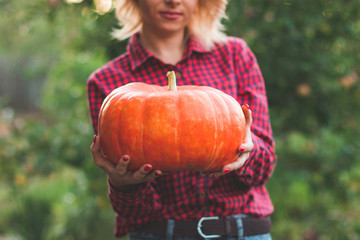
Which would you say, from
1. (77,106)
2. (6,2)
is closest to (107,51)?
(77,106)

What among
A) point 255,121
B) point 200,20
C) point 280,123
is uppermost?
point 200,20

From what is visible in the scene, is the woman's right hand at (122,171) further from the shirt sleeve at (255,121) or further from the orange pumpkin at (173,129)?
the shirt sleeve at (255,121)

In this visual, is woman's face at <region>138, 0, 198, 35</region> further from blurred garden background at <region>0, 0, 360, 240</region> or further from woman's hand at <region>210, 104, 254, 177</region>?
blurred garden background at <region>0, 0, 360, 240</region>

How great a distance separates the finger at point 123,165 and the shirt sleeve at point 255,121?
446 millimetres

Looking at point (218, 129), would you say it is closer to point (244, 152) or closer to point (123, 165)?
point (244, 152)

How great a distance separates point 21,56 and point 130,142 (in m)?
14.0

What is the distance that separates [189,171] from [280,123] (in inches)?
75.0

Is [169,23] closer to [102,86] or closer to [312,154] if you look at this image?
[102,86]

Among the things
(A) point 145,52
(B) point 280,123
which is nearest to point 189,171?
(A) point 145,52

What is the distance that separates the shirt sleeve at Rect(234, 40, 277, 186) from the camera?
1.78 m

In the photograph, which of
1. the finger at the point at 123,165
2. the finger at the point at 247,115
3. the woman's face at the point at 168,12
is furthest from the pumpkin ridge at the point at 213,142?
the woman's face at the point at 168,12

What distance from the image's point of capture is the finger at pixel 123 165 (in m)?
1.52

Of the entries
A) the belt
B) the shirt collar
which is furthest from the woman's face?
the belt

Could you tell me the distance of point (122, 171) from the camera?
5.16 feet
